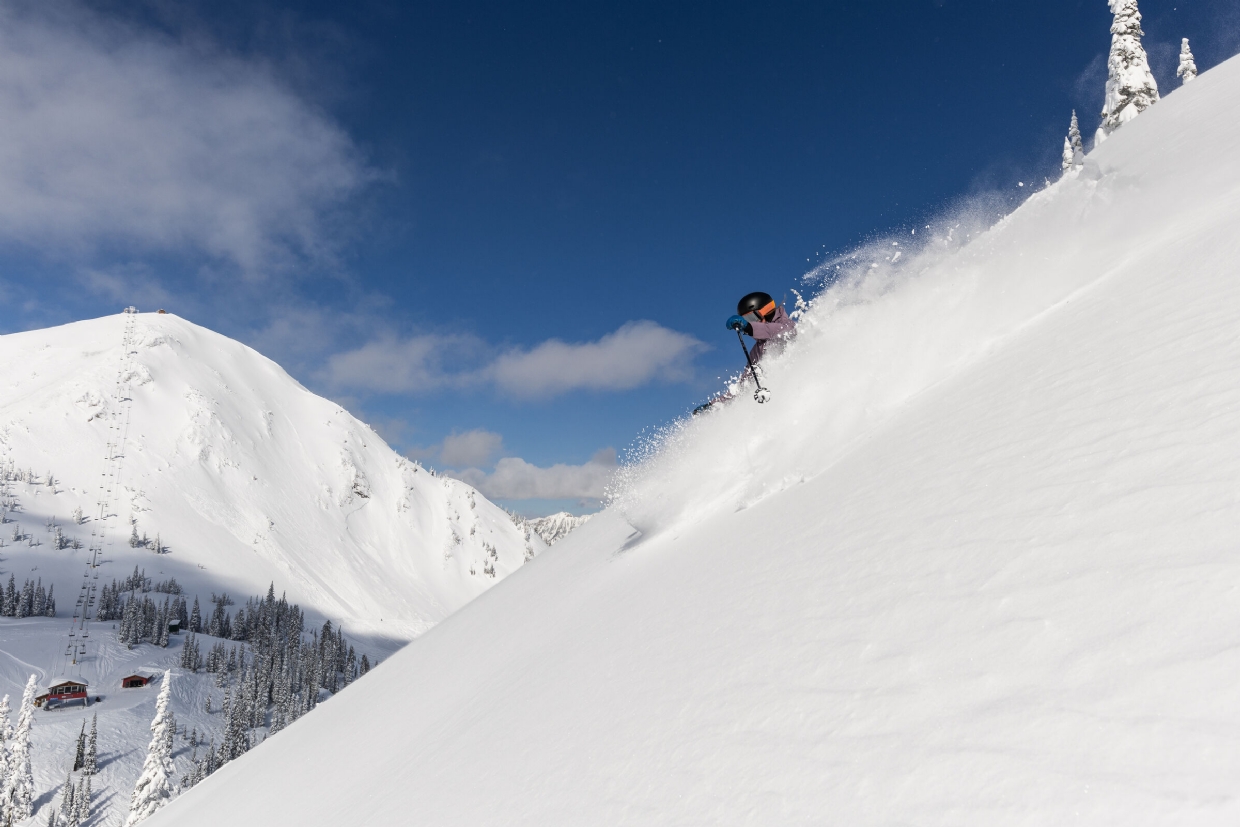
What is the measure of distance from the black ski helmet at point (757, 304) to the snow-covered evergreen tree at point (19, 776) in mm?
69099

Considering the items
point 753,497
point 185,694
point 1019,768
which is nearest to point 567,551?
point 753,497

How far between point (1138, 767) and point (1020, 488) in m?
2.18

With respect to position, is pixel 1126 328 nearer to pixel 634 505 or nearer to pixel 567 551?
pixel 634 505

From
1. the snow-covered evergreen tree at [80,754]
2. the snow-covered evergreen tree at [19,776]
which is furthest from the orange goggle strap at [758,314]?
the snow-covered evergreen tree at [80,754]

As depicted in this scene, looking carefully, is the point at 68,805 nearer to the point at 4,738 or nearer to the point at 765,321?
the point at 4,738

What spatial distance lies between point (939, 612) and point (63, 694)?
11376cm

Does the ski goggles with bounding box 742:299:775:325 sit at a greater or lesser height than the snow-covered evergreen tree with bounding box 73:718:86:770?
lesser

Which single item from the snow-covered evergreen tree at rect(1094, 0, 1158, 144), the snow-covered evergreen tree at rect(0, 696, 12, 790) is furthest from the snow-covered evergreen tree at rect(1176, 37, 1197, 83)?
the snow-covered evergreen tree at rect(0, 696, 12, 790)

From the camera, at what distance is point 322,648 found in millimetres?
115062

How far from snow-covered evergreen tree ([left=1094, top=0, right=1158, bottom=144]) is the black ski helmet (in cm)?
3364

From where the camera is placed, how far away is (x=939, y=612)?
111 inches

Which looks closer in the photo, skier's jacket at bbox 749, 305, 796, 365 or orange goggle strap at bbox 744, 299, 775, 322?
skier's jacket at bbox 749, 305, 796, 365

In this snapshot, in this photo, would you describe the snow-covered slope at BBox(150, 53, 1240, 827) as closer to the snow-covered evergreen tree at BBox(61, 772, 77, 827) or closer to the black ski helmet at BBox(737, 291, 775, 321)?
the black ski helmet at BBox(737, 291, 775, 321)

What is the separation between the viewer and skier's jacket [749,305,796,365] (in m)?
11.0
